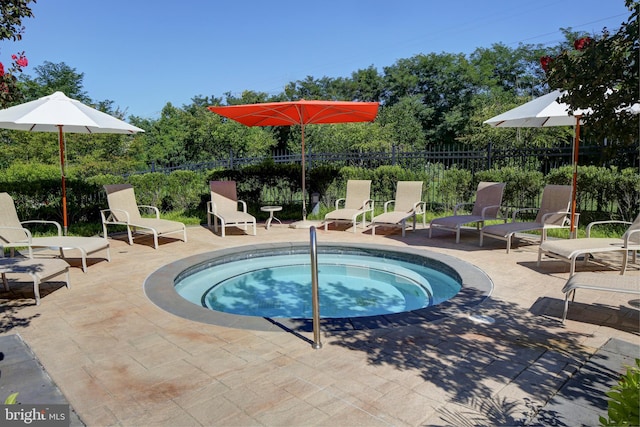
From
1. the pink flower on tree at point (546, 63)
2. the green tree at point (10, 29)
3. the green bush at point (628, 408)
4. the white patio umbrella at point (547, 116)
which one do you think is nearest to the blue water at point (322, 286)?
the white patio umbrella at point (547, 116)

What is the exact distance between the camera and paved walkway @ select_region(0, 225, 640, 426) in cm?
269

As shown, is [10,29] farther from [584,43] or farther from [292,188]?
[292,188]

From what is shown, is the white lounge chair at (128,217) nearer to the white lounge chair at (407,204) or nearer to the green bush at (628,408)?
the white lounge chair at (407,204)

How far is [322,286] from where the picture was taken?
6.36 metres

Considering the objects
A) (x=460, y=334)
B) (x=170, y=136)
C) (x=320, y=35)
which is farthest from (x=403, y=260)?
(x=320, y=35)

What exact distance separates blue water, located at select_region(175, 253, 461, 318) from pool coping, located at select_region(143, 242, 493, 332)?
0.25m

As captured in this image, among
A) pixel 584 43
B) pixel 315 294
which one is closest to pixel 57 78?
pixel 315 294

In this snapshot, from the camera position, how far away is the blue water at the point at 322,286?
18.2 feet

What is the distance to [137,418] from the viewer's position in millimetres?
2656

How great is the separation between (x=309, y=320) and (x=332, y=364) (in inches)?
39.0

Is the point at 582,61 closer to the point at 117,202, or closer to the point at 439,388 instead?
the point at 439,388

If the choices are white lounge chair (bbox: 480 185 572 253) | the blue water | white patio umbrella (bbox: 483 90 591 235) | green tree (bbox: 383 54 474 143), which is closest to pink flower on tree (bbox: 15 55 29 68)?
the blue water

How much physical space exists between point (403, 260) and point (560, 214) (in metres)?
2.76

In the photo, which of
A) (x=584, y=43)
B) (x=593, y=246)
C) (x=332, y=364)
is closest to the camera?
(x=584, y=43)
